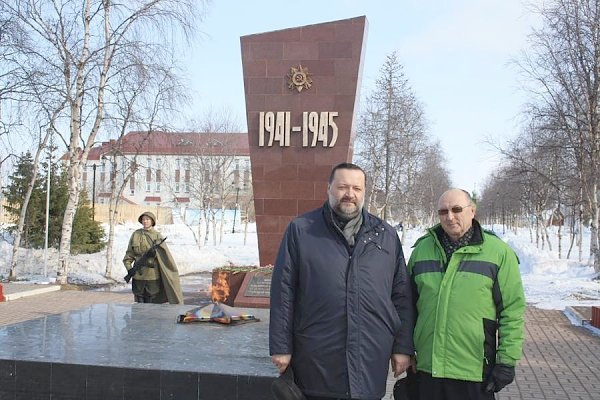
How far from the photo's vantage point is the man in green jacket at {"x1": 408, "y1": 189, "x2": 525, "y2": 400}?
284cm

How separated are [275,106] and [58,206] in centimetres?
1211

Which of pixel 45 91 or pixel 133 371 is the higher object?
pixel 45 91

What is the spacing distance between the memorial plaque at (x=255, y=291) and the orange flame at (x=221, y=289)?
0.37 metres

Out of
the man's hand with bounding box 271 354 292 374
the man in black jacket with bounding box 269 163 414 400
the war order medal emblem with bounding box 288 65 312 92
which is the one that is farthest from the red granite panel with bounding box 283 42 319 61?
the man's hand with bounding box 271 354 292 374

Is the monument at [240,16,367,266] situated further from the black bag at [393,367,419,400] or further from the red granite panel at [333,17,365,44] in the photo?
the black bag at [393,367,419,400]

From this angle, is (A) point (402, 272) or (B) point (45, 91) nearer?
(A) point (402, 272)

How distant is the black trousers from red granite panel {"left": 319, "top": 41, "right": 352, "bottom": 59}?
794 centimetres

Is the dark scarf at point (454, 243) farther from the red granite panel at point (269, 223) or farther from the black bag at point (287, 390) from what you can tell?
the red granite panel at point (269, 223)

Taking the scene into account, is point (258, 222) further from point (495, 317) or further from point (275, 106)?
point (495, 317)

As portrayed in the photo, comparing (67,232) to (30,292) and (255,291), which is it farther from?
(255,291)

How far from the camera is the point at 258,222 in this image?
10.4 metres

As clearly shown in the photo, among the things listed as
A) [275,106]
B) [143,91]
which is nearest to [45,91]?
[143,91]

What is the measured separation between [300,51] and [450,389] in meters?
8.21

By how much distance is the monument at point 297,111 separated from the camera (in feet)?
33.3
